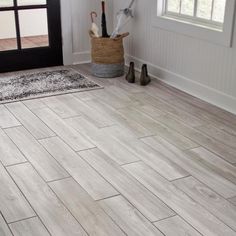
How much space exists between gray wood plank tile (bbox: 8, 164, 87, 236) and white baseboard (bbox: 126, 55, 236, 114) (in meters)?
1.62

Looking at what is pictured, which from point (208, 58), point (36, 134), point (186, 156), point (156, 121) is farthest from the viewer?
point (208, 58)

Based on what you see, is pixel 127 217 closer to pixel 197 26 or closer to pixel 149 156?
pixel 149 156

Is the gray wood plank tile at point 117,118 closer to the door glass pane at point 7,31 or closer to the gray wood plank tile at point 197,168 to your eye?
the gray wood plank tile at point 197,168

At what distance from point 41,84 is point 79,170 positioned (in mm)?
1606

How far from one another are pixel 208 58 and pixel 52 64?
175cm

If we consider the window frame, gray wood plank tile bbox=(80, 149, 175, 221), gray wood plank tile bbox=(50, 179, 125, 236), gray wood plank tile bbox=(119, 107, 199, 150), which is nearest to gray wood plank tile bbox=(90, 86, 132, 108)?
gray wood plank tile bbox=(119, 107, 199, 150)

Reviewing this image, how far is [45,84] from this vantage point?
3.87m

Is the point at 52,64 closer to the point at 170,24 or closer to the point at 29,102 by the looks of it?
the point at 29,102

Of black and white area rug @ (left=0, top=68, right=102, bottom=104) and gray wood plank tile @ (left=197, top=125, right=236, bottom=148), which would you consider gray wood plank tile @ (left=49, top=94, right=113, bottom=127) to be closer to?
black and white area rug @ (left=0, top=68, right=102, bottom=104)

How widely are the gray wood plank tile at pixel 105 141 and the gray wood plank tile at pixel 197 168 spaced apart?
0.64 ft

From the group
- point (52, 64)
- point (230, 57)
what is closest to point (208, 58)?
point (230, 57)

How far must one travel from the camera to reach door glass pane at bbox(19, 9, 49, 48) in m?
4.22

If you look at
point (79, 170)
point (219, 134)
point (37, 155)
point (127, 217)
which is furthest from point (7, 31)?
point (127, 217)

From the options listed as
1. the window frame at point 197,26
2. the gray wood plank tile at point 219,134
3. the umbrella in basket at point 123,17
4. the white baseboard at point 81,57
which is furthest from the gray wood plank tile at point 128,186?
the white baseboard at point 81,57
